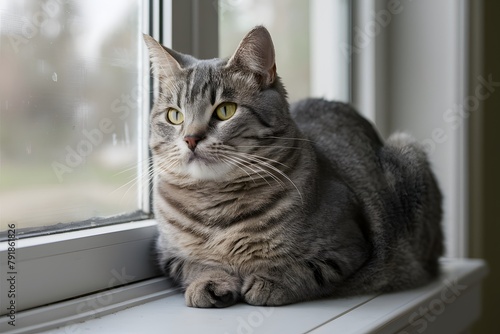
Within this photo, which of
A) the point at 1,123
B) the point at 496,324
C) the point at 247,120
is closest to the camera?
the point at 1,123

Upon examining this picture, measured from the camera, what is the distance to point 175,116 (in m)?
1.29

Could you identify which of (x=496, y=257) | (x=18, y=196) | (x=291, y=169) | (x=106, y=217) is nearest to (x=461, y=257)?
(x=496, y=257)

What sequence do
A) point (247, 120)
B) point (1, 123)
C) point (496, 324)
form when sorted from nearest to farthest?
1. point (1, 123)
2. point (247, 120)
3. point (496, 324)

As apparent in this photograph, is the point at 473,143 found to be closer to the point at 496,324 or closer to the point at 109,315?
the point at 496,324

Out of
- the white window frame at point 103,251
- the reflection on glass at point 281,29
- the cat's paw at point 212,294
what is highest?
the reflection on glass at point 281,29

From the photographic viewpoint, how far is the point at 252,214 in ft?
4.17

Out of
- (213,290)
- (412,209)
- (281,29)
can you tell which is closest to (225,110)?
(213,290)

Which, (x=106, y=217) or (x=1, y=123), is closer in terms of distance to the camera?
(x=1, y=123)

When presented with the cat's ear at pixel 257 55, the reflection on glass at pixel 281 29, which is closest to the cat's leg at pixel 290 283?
the cat's ear at pixel 257 55

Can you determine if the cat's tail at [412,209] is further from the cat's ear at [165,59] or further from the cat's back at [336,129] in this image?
the cat's ear at [165,59]

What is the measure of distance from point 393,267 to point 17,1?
954 mm

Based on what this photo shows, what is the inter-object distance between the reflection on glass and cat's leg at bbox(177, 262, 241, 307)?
61cm

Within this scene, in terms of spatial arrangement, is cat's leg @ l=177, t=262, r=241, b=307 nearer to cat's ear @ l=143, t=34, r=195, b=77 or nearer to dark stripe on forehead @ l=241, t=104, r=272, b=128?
dark stripe on forehead @ l=241, t=104, r=272, b=128

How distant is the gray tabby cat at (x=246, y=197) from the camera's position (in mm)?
1225
